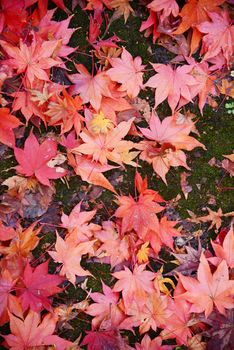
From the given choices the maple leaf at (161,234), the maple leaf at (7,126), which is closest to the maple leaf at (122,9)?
the maple leaf at (7,126)

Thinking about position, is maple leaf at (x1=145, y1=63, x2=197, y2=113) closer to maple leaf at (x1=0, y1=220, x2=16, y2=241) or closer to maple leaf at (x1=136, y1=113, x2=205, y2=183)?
maple leaf at (x1=136, y1=113, x2=205, y2=183)

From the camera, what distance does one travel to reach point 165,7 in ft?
8.08

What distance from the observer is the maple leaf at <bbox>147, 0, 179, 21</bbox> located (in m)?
2.45

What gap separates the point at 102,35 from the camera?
261 centimetres

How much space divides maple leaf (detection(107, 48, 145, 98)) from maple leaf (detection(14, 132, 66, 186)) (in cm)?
51

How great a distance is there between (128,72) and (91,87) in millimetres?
224

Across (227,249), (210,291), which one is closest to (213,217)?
(227,249)

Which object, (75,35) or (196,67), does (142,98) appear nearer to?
(196,67)

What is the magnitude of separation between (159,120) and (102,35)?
0.61m

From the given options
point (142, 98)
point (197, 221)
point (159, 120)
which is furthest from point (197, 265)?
point (142, 98)

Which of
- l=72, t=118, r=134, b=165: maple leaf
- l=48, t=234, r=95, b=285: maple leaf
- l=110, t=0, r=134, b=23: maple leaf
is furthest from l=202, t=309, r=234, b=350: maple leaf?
l=110, t=0, r=134, b=23: maple leaf

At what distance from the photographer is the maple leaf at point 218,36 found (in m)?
2.46

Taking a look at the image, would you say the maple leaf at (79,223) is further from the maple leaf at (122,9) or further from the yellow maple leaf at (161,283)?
the maple leaf at (122,9)

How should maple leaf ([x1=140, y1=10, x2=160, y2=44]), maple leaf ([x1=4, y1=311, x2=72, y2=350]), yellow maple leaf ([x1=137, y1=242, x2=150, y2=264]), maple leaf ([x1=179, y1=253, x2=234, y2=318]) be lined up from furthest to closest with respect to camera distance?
maple leaf ([x1=140, y1=10, x2=160, y2=44]), yellow maple leaf ([x1=137, y1=242, x2=150, y2=264]), maple leaf ([x1=179, y1=253, x2=234, y2=318]), maple leaf ([x1=4, y1=311, x2=72, y2=350])
